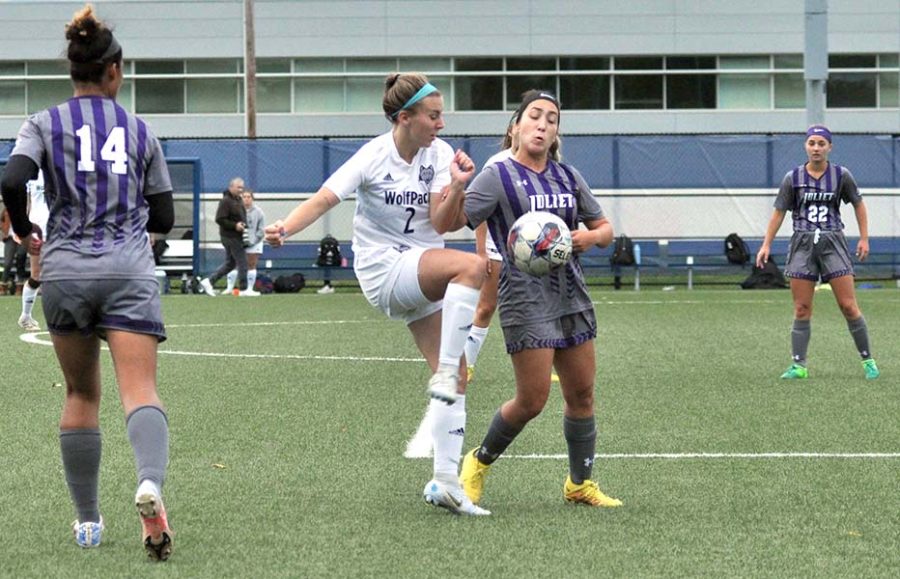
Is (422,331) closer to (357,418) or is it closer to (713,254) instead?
(357,418)

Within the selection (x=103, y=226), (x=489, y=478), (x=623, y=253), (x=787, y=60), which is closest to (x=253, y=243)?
(x=623, y=253)

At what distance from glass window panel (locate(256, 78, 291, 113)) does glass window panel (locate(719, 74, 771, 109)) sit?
1182cm

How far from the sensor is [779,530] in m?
6.15

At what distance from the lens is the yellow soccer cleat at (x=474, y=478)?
6.82 m

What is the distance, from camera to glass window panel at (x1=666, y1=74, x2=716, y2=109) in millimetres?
43844

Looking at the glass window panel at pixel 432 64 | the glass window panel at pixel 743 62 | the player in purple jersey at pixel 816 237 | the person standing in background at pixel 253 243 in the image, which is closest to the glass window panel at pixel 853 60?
the glass window panel at pixel 743 62

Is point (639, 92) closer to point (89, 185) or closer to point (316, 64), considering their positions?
point (316, 64)

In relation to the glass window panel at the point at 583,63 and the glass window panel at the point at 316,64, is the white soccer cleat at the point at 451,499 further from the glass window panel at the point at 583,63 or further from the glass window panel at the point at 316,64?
the glass window panel at the point at 316,64

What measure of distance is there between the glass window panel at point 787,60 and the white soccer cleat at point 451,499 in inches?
1532

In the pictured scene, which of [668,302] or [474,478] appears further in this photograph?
[668,302]

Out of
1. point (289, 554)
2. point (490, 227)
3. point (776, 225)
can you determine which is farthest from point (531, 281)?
point (776, 225)

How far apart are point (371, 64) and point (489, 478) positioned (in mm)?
37745

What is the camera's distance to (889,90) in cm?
4388

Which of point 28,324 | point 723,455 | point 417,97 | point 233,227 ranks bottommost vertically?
point 28,324
